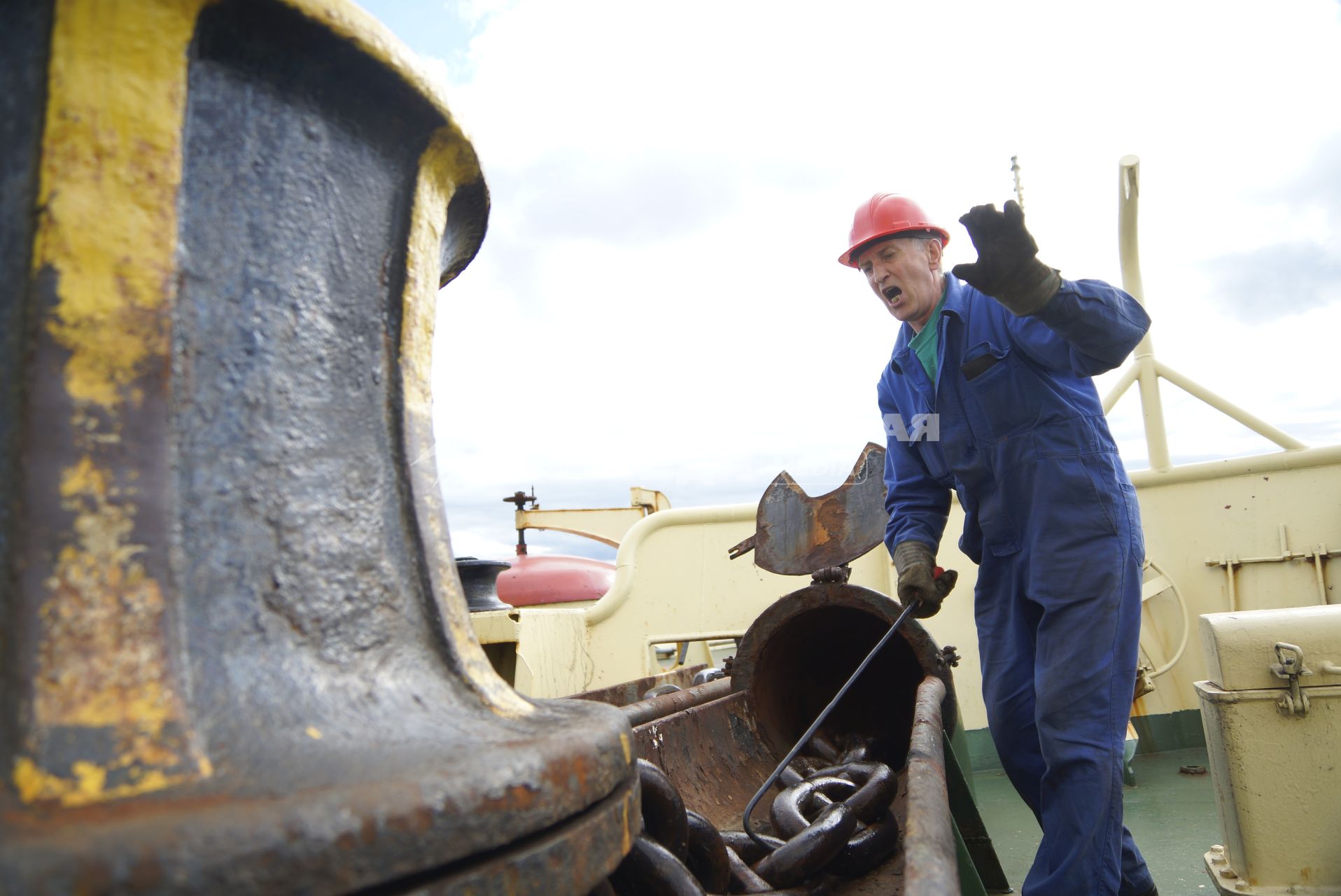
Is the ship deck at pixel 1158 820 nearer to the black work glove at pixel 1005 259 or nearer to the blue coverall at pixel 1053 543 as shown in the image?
the blue coverall at pixel 1053 543

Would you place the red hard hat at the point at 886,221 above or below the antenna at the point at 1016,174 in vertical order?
below

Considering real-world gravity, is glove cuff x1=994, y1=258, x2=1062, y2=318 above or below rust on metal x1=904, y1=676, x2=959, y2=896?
above

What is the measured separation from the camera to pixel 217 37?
69 cm

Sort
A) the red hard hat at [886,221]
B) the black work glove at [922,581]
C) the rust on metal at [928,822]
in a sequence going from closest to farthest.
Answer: the rust on metal at [928,822] → the black work glove at [922,581] → the red hard hat at [886,221]

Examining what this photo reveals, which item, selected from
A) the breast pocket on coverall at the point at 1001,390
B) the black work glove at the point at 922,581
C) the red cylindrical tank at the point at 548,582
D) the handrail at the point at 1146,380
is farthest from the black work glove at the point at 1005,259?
the red cylindrical tank at the point at 548,582

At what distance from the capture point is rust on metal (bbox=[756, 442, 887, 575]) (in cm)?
307

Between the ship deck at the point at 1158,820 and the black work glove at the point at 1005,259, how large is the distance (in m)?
2.11

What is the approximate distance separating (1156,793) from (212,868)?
14.9 feet

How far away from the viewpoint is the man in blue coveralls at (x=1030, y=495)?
2.14 metres

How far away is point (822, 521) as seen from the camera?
3.12 meters

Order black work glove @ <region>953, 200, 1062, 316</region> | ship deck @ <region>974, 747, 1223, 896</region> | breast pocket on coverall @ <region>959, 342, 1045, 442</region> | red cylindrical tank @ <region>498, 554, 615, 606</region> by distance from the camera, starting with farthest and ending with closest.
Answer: red cylindrical tank @ <region>498, 554, 615, 606</region> → ship deck @ <region>974, 747, 1223, 896</region> → breast pocket on coverall @ <region>959, 342, 1045, 442</region> → black work glove @ <region>953, 200, 1062, 316</region>

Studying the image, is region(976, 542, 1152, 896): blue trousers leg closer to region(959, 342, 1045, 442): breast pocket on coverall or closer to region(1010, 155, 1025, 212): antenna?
region(959, 342, 1045, 442): breast pocket on coverall

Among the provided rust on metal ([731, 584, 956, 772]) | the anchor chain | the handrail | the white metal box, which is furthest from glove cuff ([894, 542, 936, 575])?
the handrail

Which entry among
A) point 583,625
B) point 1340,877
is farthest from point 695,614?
point 1340,877
